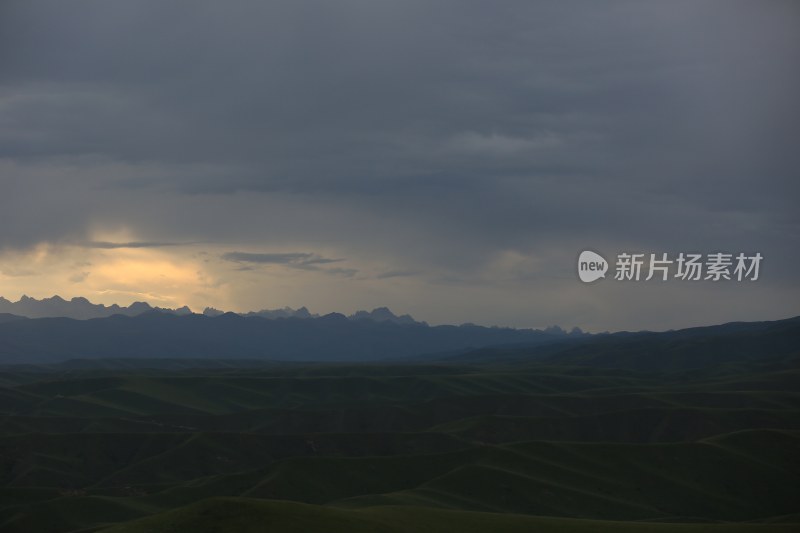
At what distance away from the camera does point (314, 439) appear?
188 metres

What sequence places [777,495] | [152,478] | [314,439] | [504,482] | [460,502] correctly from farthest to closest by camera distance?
[314,439], [152,478], [777,495], [504,482], [460,502]

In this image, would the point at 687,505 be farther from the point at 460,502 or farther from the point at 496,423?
the point at 496,423

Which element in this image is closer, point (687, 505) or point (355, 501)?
point (355, 501)

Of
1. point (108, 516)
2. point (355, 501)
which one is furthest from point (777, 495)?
point (108, 516)

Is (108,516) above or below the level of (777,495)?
below

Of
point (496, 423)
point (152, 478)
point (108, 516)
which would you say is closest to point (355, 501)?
point (108, 516)

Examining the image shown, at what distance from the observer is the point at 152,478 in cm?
17075

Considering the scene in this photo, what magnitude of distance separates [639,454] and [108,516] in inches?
3269

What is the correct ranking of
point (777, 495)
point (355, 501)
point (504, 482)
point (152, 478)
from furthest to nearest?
point (152, 478)
point (777, 495)
point (504, 482)
point (355, 501)

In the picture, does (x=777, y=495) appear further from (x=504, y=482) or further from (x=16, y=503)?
(x=16, y=503)

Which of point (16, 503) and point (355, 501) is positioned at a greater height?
point (355, 501)

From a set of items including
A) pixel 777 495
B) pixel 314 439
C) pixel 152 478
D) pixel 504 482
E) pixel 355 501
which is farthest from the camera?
pixel 314 439

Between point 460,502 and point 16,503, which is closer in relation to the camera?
point 460,502

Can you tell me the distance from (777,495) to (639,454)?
21584 millimetres
